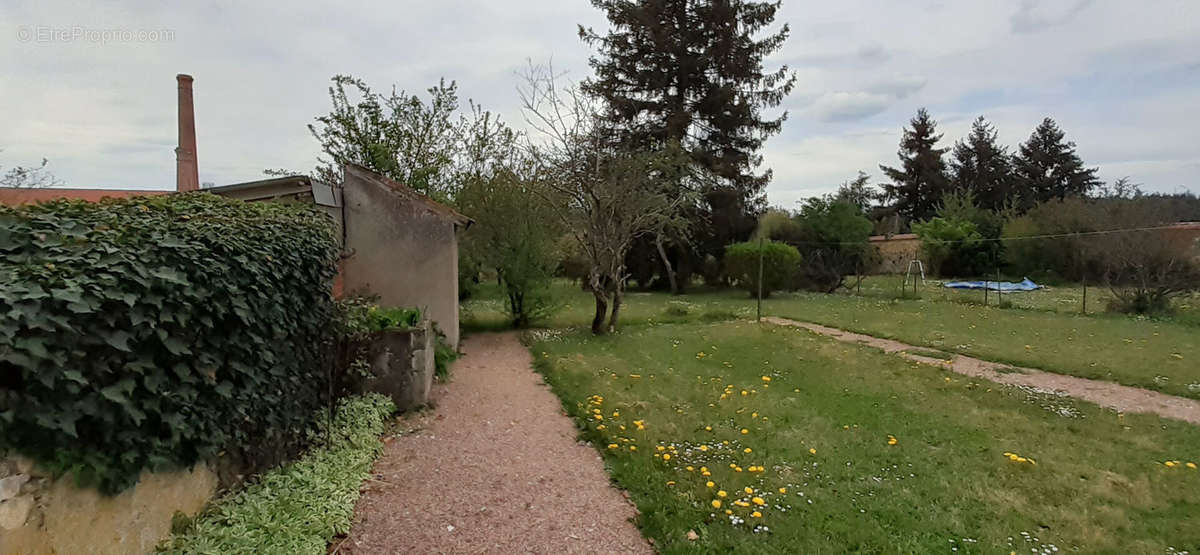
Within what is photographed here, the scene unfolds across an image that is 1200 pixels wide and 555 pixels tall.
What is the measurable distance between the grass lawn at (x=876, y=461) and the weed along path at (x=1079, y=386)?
0.54 meters

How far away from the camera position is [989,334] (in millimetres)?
11555

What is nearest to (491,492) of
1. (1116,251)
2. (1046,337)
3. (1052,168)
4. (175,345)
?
(175,345)

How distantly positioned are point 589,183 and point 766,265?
11409mm

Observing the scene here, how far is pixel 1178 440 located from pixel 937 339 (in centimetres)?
566

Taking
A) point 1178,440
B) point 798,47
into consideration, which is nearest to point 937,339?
point 1178,440

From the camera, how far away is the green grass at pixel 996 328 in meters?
8.48

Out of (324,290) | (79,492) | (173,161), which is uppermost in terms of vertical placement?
(173,161)

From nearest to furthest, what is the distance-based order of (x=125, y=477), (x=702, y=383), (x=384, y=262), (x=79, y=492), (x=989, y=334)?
1. (x=79, y=492)
2. (x=125, y=477)
3. (x=702, y=383)
4. (x=384, y=262)
5. (x=989, y=334)

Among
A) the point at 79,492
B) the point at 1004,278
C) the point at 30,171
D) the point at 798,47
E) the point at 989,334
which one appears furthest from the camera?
the point at 1004,278

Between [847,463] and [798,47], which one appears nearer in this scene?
[847,463]

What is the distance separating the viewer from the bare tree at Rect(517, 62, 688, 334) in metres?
11.6

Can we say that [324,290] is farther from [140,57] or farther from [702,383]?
[140,57]

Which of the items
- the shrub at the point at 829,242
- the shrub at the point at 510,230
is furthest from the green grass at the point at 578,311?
the shrub at the point at 829,242

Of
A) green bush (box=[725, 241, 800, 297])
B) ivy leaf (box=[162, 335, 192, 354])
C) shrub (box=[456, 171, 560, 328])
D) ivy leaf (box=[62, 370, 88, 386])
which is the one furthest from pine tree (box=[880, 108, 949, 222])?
ivy leaf (box=[62, 370, 88, 386])
